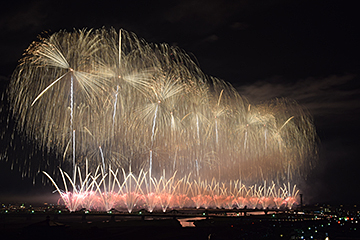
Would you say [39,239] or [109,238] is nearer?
[39,239]

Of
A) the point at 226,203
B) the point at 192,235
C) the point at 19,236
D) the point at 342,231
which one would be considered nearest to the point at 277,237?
the point at 192,235

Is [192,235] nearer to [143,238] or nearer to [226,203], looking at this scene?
[143,238]

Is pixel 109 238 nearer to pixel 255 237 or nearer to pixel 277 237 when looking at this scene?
pixel 255 237

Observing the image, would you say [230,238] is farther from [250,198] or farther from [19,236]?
[250,198]

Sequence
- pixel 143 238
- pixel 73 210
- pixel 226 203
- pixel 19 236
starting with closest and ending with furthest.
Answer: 1. pixel 19 236
2. pixel 143 238
3. pixel 73 210
4. pixel 226 203

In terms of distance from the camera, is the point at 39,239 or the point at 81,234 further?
the point at 81,234

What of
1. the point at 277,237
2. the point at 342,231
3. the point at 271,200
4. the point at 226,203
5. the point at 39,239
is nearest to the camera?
the point at 39,239

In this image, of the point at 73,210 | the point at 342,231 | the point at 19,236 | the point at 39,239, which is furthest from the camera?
the point at 73,210

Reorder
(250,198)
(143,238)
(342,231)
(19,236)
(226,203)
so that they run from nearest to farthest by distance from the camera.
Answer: (19,236) → (143,238) → (342,231) → (226,203) → (250,198)

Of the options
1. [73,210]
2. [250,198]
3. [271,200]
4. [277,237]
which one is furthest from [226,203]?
[277,237]
